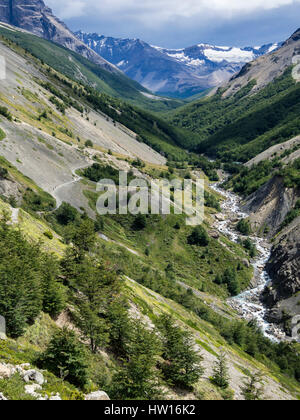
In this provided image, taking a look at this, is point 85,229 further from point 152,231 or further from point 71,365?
point 152,231

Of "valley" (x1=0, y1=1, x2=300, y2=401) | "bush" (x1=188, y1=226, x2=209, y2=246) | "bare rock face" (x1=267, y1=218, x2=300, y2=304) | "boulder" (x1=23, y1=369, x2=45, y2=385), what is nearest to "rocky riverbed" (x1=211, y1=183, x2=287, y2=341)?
"valley" (x1=0, y1=1, x2=300, y2=401)

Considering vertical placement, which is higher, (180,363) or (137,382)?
(137,382)

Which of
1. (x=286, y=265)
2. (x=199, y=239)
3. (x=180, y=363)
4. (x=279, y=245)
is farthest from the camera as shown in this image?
(x=199, y=239)

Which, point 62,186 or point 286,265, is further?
point 62,186

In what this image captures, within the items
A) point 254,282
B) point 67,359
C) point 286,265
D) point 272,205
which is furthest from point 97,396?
point 272,205

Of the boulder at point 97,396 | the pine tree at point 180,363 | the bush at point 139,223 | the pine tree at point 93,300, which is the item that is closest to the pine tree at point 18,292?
the pine tree at point 93,300

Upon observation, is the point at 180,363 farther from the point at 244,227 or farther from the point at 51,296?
the point at 244,227
